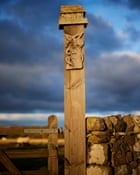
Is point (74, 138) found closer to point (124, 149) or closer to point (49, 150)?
point (49, 150)

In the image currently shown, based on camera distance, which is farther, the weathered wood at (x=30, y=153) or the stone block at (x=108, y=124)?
the stone block at (x=108, y=124)

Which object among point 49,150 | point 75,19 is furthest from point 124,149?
point 75,19

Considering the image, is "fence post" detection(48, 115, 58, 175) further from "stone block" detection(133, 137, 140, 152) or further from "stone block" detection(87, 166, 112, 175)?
"stone block" detection(133, 137, 140, 152)

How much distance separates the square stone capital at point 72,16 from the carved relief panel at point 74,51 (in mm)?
214

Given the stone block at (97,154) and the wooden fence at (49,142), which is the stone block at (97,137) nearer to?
the stone block at (97,154)

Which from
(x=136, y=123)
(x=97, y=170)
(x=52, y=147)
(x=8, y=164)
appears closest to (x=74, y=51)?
(x=52, y=147)

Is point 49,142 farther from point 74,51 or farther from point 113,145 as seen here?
point 74,51

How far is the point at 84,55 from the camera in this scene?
604cm

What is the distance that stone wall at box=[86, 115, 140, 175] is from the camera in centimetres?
600

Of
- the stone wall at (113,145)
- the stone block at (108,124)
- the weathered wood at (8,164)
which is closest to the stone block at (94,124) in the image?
the stone wall at (113,145)

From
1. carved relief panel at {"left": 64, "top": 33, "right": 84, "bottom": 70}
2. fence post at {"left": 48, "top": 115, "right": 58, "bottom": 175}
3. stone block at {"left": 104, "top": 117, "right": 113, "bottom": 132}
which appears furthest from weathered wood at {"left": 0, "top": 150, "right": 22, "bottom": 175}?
carved relief panel at {"left": 64, "top": 33, "right": 84, "bottom": 70}

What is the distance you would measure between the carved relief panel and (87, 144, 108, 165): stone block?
4.56 ft

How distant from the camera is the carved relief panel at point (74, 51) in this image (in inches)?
235

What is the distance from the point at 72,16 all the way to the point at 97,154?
2413mm
